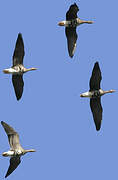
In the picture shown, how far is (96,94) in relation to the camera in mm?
45188

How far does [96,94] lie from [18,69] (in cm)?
393

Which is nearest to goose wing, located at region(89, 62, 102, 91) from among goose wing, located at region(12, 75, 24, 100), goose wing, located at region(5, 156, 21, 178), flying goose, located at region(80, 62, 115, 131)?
flying goose, located at region(80, 62, 115, 131)

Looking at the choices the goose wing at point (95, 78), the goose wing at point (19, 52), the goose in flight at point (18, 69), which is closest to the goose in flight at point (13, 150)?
the goose in flight at point (18, 69)

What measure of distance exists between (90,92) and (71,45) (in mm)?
3018

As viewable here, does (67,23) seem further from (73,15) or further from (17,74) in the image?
(17,74)

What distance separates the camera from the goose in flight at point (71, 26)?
151ft

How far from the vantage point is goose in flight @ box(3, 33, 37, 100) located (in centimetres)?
4500

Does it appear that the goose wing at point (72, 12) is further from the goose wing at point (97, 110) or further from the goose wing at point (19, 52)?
the goose wing at point (97, 110)

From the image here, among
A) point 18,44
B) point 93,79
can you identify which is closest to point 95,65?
point 93,79

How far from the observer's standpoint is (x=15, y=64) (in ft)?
149

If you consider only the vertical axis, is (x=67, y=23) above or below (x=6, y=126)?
above

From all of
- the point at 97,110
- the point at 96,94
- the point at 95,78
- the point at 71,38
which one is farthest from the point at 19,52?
the point at 97,110

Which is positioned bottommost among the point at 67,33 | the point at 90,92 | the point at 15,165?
the point at 15,165

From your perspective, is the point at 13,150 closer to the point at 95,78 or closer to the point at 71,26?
the point at 95,78
